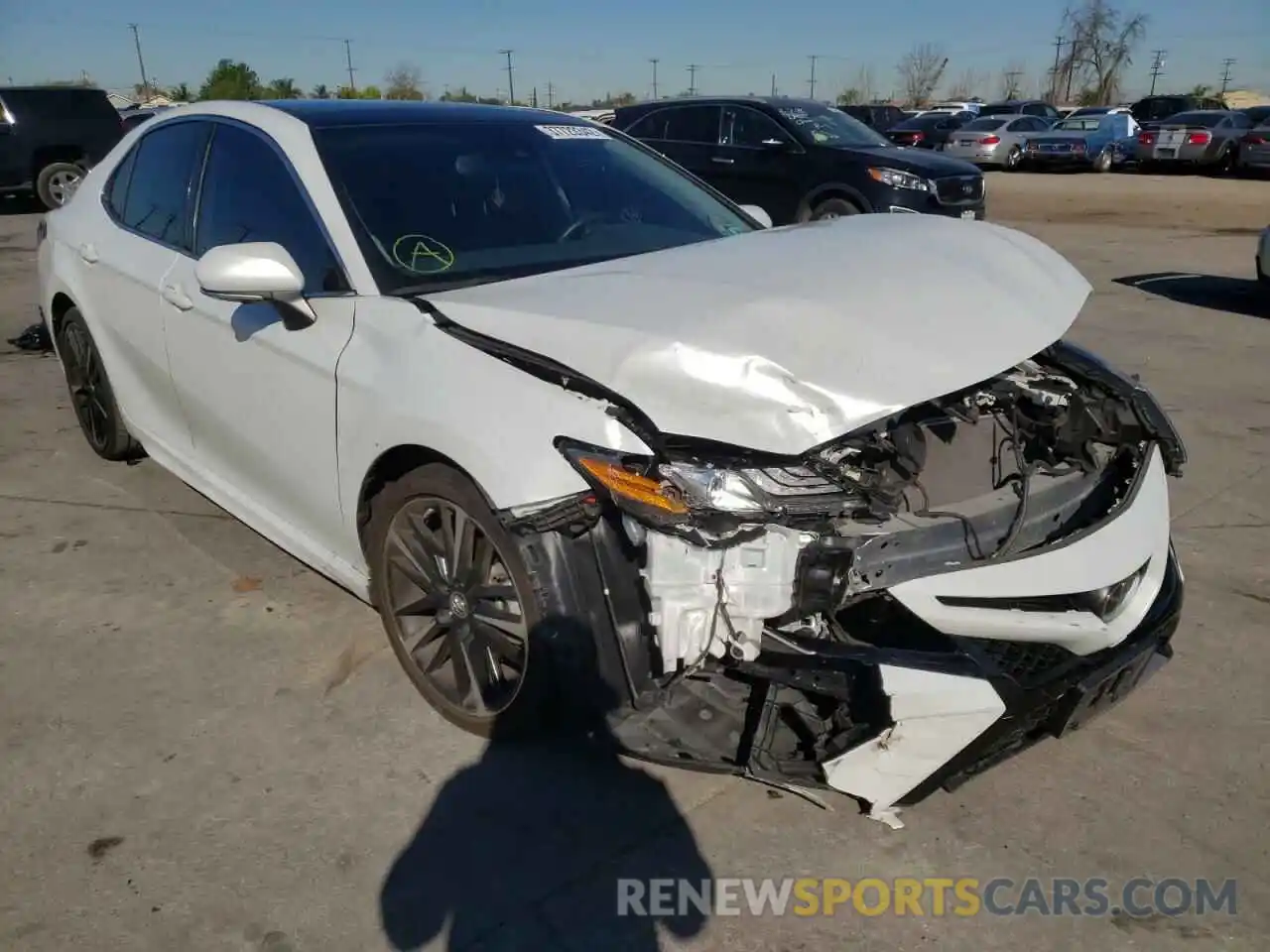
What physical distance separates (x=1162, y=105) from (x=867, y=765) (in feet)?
113

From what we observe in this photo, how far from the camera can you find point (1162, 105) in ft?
101

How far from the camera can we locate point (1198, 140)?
77.8 feet

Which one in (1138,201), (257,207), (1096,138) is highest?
(257,207)

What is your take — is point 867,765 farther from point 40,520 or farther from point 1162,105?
point 1162,105

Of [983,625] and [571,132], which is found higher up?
[571,132]

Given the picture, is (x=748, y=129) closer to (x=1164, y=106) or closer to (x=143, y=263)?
(x=143, y=263)

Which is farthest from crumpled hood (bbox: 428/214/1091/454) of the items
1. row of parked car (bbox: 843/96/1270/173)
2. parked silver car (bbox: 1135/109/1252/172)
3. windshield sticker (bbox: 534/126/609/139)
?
parked silver car (bbox: 1135/109/1252/172)

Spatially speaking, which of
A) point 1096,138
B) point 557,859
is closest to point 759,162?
point 557,859

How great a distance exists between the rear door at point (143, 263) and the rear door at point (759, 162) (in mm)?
8174

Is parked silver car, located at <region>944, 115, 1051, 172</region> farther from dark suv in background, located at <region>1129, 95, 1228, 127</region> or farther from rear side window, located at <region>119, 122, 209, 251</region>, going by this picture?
rear side window, located at <region>119, 122, 209, 251</region>

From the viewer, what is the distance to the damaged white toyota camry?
228 cm

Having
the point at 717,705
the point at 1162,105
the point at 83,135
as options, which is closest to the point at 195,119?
the point at 717,705
